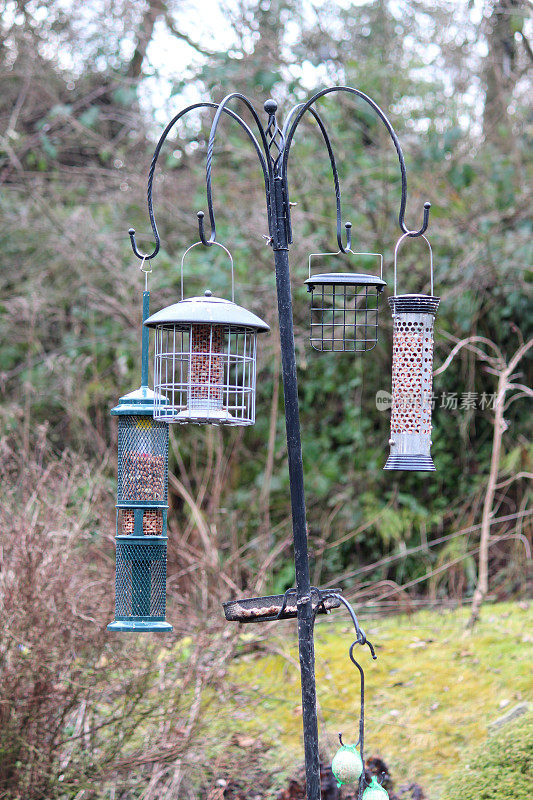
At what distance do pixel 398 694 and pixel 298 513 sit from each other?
292cm

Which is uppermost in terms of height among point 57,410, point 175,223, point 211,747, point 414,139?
point 414,139

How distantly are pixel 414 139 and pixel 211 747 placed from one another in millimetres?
5697

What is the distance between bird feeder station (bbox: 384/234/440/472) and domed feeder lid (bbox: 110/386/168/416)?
0.88 metres

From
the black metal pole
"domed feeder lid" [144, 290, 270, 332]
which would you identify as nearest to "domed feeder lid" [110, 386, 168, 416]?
"domed feeder lid" [144, 290, 270, 332]

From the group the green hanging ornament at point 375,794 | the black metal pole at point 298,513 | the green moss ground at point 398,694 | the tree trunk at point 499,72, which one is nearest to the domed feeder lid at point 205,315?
the black metal pole at point 298,513

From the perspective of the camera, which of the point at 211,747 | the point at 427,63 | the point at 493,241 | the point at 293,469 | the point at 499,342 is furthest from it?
the point at 427,63

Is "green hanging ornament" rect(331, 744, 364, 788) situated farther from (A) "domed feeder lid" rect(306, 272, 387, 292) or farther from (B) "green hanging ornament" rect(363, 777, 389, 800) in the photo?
(A) "domed feeder lid" rect(306, 272, 387, 292)

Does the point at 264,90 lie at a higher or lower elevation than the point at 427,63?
lower

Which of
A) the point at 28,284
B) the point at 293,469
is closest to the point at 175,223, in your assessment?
the point at 28,284

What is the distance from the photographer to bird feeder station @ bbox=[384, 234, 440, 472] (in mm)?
3217

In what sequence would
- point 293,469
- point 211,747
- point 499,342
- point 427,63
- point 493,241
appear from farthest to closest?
point 427,63 → point 499,342 → point 493,241 → point 211,747 → point 293,469

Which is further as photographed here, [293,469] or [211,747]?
[211,747]

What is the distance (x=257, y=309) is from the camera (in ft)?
25.8

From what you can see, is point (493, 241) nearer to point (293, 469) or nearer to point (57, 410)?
point (57, 410)
